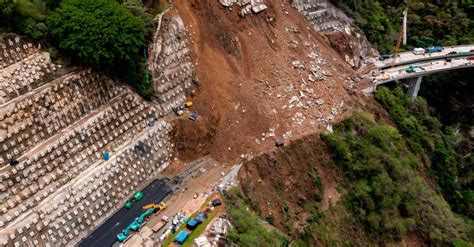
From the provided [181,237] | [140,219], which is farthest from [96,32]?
[181,237]

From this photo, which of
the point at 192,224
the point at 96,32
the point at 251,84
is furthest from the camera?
the point at 251,84

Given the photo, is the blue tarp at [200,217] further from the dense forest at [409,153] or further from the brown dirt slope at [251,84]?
the dense forest at [409,153]

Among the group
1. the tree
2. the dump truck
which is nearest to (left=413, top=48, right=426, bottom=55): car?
the tree

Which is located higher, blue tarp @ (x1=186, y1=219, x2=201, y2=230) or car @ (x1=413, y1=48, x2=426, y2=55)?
blue tarp @ (x1=186, y1=219, x2=201, y2=230)

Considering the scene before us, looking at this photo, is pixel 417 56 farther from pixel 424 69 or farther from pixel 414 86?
pixel 414 86

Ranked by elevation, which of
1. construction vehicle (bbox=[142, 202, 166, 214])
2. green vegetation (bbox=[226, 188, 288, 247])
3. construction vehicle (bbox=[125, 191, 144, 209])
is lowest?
green vegetation (bbox=[226, 188, 288, 247])

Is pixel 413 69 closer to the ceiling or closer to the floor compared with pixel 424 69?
closer to the ceiling

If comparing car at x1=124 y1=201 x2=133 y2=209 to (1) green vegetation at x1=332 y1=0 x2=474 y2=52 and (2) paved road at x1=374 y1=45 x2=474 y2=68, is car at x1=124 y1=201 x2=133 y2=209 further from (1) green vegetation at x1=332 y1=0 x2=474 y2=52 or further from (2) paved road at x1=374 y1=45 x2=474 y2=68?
(1) green vegetation at x1=332 y1=0 x2=474 y2=52

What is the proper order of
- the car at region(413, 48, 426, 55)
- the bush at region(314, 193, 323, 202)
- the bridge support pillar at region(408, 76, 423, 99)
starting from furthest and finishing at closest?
1. the car at region(413, 48, 426, 55)
2. the bridge support pillar at region(408, 76, 423, 99)
3. the bush at region(314, 193, 323, 202)
